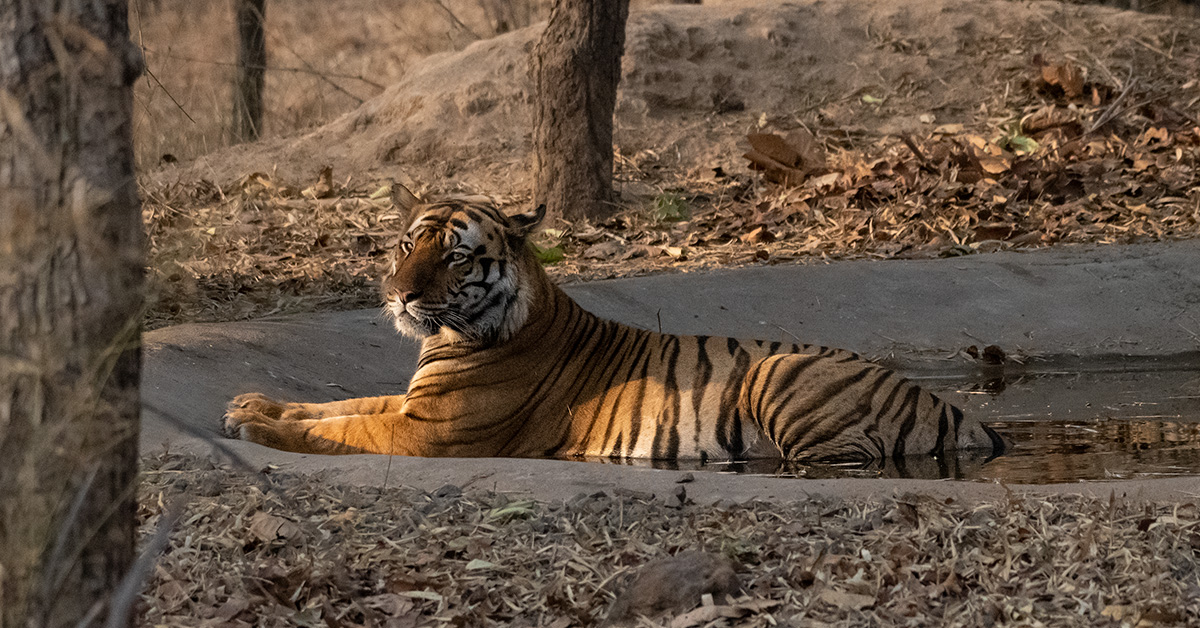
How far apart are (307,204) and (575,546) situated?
25.6 ft

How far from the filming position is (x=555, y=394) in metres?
5.20

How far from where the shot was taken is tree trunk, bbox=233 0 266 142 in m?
13.8

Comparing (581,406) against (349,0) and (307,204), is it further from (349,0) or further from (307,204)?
(349,0)

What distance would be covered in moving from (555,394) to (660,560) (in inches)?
88.0

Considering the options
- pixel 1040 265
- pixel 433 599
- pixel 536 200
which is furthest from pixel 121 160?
pixel 536 200

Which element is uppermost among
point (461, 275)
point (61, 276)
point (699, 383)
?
point (61, 276)

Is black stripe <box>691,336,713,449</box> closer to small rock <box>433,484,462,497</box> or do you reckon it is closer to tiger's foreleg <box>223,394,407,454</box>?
tiger's foreleg <box>223,394,407,454</box>

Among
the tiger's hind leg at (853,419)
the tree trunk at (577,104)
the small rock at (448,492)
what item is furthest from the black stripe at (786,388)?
the tree trunk at (577,104)

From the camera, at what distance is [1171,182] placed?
982cm

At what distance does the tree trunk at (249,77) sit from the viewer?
13.8 meters

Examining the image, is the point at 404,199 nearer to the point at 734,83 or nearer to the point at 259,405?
the point at 259,405

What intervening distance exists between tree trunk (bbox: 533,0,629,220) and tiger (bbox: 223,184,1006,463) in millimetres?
3955

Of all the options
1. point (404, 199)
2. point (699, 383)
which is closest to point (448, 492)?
point (699, 383)

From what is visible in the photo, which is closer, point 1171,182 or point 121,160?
point 121,160
